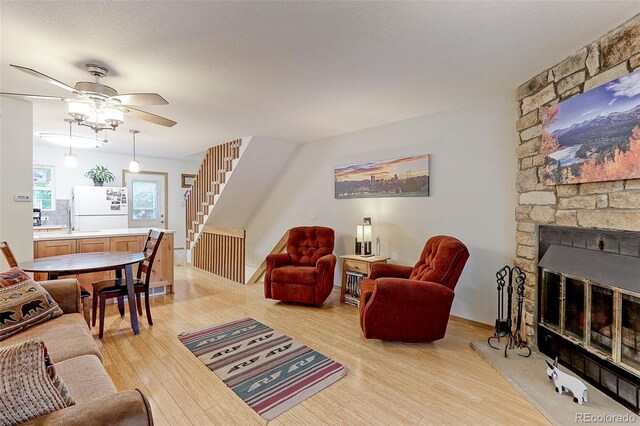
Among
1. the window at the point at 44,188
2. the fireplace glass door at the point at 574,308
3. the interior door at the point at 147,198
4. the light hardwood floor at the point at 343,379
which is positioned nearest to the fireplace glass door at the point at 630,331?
the fireplace glass door at the point at 574,308

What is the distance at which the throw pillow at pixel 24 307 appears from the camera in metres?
1.83

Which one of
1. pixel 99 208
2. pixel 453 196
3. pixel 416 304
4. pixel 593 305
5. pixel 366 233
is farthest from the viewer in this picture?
pixel 99 208

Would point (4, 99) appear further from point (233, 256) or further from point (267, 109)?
point (233, 256)

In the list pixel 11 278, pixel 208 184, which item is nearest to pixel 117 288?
pixel 11 278

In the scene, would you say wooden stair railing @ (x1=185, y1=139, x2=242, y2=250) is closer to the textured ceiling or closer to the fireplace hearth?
the textured ceiling

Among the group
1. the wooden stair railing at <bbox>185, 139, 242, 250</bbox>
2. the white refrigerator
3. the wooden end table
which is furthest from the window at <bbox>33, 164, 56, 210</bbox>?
the wooden end table

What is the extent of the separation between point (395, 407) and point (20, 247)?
421 cm

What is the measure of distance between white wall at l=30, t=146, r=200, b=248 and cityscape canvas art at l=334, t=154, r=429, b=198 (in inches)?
192

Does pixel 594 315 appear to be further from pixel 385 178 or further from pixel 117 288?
pixel 117 288

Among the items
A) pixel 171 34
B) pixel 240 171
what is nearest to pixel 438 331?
pixel 171 34

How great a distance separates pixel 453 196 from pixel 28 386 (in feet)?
11.9

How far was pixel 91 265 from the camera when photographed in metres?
2.78

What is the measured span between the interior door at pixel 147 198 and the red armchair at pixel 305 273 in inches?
183

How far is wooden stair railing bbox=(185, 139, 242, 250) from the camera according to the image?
17.1ft
